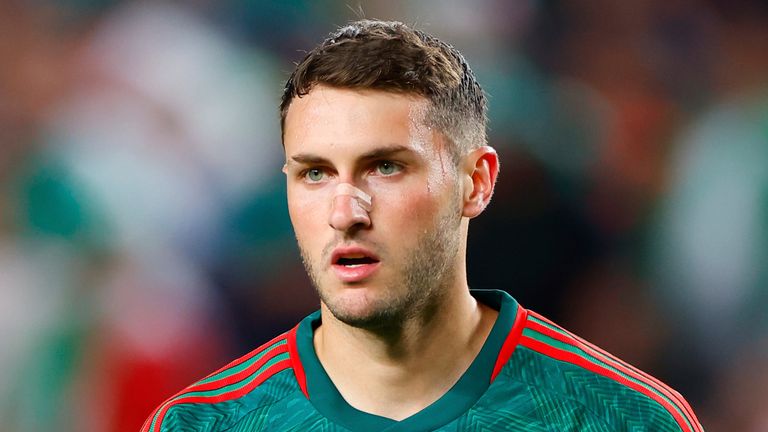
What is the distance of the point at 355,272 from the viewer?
8.07ft

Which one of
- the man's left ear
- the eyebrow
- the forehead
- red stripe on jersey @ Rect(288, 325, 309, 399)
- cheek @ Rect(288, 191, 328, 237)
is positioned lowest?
red stripe on jersey @ Rect(288, 325, 309, 399)

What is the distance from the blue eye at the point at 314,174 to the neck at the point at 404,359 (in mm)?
350

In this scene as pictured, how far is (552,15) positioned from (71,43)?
1822 mm

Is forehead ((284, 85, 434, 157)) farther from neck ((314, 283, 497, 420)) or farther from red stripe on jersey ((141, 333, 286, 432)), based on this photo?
red stripe on jersey ((141, 333, 286, 432))

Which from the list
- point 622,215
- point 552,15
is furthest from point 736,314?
point 552,15

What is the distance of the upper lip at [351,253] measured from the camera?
8.06ft

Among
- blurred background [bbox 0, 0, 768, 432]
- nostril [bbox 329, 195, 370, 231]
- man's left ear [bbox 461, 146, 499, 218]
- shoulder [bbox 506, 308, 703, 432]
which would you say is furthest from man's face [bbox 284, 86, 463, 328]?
blurred background [bbox 0, 0, 768, 432]

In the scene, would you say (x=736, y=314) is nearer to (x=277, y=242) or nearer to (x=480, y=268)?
(x=480, y=268)

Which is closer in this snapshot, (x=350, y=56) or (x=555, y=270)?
(x=350, y=56)

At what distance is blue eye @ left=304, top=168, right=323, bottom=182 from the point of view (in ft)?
8.42

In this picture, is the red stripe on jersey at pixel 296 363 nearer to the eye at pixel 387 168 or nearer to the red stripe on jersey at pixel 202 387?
the red stripe on jersey at pixel 202 387

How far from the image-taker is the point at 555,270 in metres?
4.16

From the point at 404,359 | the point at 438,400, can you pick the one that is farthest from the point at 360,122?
the point at 438,400

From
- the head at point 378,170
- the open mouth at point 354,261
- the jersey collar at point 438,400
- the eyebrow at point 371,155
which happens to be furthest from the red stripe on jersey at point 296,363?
the eyebrow at point 371,155
